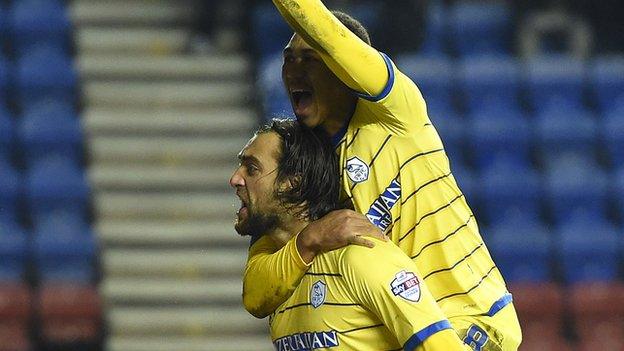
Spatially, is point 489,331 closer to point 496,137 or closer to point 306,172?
point 306,172

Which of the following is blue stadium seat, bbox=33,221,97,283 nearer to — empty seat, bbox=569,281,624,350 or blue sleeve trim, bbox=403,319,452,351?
empty seat, bbox=569,281,624,350

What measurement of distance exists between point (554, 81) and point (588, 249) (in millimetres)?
828

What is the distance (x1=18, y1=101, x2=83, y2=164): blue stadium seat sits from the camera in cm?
552

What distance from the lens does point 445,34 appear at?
5.94 meters

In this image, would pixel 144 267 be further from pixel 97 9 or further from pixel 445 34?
pixel 445 34

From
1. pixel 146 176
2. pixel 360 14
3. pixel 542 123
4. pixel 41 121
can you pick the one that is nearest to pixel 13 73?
pixel 41 121

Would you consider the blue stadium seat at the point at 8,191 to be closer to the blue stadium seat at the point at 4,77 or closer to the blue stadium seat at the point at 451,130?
the blue stadium seat at the point at 4,77

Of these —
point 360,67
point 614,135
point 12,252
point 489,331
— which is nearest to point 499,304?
point 489,331

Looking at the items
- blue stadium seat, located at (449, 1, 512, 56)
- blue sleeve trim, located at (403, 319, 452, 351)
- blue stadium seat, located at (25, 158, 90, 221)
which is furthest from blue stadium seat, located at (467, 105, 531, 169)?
blue sleeve trim, located at (403, 319, 452, 351)

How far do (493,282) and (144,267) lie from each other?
2.89m

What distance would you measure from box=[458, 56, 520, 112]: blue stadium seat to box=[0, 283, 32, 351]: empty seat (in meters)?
2.19

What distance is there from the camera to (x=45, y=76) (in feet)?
18.6

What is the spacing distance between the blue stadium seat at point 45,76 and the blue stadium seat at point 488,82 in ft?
5.84

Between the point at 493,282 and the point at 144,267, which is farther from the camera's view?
the point at 144,267
